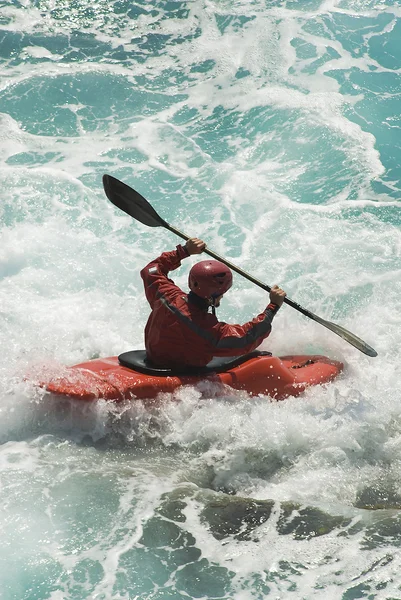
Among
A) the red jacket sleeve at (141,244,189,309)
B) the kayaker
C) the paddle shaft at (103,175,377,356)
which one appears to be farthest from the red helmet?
the paddle shaft at (103,175,377,356)

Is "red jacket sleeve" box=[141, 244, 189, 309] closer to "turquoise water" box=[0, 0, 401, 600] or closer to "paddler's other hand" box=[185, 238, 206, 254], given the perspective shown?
"paddler's other hand" box=[185, 238, 206, 254]

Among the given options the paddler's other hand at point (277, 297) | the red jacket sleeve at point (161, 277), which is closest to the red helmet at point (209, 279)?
the red jacket sleeve at point (161, 277)

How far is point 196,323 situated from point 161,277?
0.47 meters

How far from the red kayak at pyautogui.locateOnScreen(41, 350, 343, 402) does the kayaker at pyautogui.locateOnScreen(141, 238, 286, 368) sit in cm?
12

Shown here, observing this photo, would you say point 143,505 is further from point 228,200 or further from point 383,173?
point 383,173

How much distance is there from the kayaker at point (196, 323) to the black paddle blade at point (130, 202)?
3.06 ft

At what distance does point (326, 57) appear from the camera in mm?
10680

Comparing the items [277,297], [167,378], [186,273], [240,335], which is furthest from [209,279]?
[186,273]

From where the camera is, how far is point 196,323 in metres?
4.64

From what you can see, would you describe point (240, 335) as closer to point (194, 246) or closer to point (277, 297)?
point (277, 297)

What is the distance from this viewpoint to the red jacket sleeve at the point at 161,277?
15.7 feet

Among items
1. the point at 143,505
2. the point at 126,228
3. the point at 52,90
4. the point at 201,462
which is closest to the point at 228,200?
the point at 126,228

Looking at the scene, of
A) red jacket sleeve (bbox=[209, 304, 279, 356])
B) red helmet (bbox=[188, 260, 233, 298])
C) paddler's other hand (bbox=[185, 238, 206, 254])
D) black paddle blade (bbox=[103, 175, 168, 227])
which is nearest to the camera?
red helmet (bbox=[188, 260, 233, 298])

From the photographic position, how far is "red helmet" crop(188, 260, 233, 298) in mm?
4551
